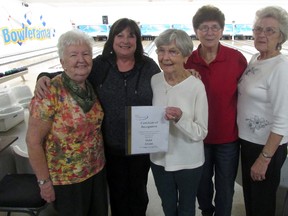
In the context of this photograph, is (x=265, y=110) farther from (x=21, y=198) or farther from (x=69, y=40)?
(x=21, y=198)

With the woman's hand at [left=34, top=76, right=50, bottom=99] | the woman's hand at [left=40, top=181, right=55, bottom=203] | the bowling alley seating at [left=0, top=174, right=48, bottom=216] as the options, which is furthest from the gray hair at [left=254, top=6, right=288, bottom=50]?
the bowling alley seating at [left=0, top=174, right=48, bottom=216]

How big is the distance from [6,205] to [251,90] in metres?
1.20

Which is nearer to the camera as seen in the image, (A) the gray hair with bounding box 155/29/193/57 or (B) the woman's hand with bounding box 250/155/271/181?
(A) the gray hair with bounding box 155/29/193/57

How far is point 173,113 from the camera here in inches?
42.4

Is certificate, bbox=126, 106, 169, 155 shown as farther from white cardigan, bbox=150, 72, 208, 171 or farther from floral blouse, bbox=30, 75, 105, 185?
floral blouse, bbox=30, 75, 105, 185

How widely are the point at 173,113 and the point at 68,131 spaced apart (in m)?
0.41

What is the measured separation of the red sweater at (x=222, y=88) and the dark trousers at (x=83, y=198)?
0.59 m

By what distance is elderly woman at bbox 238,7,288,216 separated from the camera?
3.74 ft

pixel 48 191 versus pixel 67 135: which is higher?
pixel 67 135

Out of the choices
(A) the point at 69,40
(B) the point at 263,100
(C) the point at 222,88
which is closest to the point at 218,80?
(C) the point at 222,88

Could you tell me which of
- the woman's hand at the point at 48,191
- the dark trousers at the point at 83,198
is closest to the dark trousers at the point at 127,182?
the dark trousers at the point at 83,198

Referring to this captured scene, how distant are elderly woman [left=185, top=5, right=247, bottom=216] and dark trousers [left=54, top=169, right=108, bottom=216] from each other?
1.86 feet

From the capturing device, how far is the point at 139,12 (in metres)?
12.7

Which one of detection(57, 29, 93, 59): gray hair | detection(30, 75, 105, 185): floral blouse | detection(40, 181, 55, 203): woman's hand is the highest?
detection(57, 29, 93, 59): gray hair
